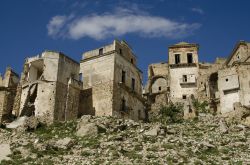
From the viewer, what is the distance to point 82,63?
4819 centimetres

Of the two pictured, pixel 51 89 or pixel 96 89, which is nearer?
pixel 51 89

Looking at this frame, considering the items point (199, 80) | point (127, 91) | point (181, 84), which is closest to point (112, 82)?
point (127, 91)

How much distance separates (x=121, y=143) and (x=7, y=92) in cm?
1936

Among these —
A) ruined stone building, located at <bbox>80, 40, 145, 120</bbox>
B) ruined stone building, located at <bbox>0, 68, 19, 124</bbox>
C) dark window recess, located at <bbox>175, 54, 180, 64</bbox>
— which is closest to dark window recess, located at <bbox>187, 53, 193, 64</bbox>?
dark window recess, located at <bbox>175, 54, 180, 64</bbox>

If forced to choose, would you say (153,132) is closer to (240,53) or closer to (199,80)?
(199,80)

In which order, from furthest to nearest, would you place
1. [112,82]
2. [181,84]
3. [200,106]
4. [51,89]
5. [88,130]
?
[181,84] → [200,106] → [112,82] → [51,89] → [88,130]

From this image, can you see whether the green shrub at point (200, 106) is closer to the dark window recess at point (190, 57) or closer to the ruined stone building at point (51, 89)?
the dark window recess at point (190, 57)

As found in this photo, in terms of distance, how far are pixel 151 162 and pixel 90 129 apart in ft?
30.9

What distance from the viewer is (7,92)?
4528 centimetres

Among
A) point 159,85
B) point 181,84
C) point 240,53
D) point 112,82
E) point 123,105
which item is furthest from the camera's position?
point 159,85

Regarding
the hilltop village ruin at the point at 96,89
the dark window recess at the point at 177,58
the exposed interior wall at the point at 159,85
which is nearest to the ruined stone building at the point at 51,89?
the hilltop village ruin at the point at 96,89

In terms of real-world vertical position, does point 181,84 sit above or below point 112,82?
above

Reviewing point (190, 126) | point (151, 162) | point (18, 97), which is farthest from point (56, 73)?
point (151, 162)

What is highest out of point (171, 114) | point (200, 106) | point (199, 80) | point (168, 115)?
point (199, 80)
